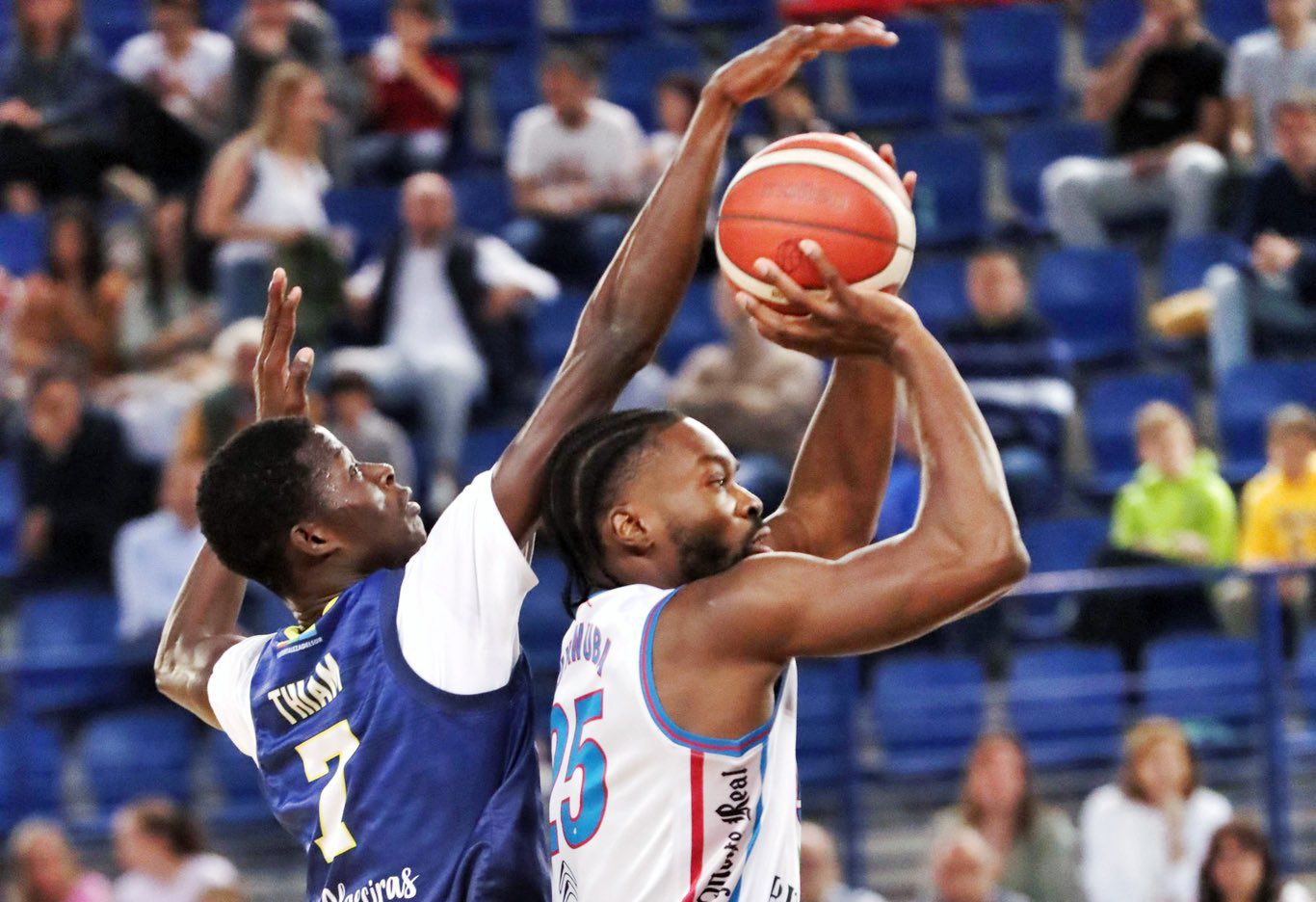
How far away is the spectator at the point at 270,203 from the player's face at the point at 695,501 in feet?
19.9

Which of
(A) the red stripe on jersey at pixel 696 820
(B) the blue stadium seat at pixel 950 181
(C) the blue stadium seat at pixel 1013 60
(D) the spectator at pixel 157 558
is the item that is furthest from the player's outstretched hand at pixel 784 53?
(C) the blue stadium seat at pixel 1013 60

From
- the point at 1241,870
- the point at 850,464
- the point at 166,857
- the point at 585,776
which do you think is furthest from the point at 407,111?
the point at 585,776

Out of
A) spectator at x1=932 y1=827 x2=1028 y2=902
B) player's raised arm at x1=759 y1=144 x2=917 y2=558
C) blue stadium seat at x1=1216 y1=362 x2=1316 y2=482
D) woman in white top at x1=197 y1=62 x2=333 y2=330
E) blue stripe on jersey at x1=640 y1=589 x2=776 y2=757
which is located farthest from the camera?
woman in white top at x1=197 y1=62 x2=333 y2=330

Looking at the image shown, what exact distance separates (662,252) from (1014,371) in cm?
560

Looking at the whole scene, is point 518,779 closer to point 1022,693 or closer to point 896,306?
point 896,306

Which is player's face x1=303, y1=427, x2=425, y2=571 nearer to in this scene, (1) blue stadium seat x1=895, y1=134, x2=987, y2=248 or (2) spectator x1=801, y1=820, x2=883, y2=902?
(2) spectator x1=801, y1=820, x2=883, y2=902

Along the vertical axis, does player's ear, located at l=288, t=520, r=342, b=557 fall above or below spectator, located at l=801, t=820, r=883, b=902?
above

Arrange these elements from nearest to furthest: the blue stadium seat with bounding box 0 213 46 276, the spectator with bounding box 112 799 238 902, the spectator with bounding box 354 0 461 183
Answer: the spectator with bounding box 112 799 238 902 → the blue stadium seat with bounding box 0 213 46 276 → the spectator with bounding box 354 0 461 183

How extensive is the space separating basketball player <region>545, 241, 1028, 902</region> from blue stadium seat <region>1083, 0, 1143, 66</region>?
823 centimetres

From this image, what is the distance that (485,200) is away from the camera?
34.7 feet

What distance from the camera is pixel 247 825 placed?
804 centimetres

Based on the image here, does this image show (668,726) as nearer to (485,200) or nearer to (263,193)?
(263,193)

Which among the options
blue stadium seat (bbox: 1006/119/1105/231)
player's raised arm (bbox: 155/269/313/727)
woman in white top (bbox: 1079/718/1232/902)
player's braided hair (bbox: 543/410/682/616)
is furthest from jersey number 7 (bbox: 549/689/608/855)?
blue stadium seat (bbox: 1006/119/1105/231)

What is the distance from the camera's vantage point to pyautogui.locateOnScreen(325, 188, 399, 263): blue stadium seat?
10422 millimetres
